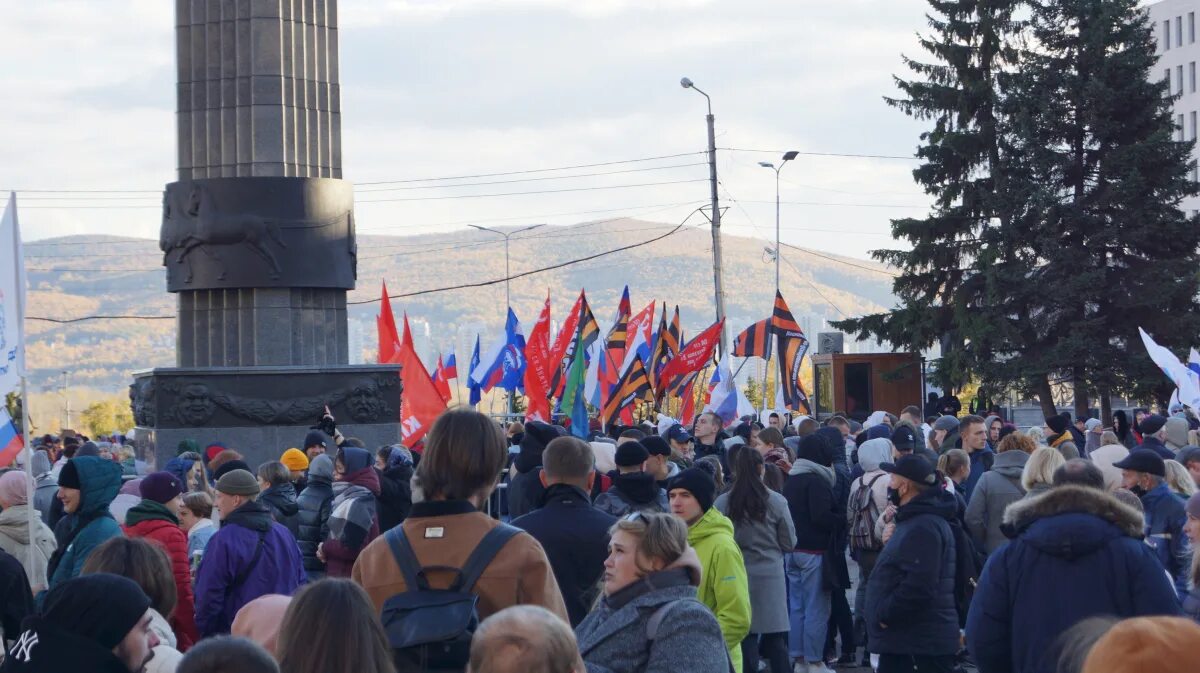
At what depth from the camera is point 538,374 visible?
21.5 metres

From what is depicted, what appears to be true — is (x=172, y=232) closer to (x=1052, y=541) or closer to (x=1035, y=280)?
(x=1052, y=541)

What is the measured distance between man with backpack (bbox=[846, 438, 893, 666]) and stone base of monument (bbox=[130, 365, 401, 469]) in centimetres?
687

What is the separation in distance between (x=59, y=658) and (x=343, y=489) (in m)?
5.00

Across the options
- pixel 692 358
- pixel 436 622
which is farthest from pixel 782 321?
pixel 436 622

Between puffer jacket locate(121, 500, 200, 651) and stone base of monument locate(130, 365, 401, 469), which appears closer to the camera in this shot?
puffer jacket locate(121, 500, 200, 651)

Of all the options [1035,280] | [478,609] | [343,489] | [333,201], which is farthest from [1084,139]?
[478,609]

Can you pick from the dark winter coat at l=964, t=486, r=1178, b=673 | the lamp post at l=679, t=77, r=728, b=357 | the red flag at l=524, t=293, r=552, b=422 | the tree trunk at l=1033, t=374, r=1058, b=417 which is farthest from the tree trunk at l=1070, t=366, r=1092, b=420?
the dark winter coat at l=964, t=486, r=1178, b=673

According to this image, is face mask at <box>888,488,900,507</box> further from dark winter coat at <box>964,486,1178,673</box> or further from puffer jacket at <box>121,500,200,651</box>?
puffer jacket at <box>121,500,200,651</box>

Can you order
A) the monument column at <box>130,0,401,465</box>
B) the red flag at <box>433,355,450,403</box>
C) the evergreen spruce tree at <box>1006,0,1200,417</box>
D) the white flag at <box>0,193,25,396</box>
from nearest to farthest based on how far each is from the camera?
the white flag at <box>0,193,25,396</box> < the monument column at <box>130,0,401,465</box> < the red flag at <box>433,355,450,403</box> < the evergreen spruce tree at <box>1006,0,1200,417</box>

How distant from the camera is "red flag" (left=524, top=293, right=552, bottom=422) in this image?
20672 mm

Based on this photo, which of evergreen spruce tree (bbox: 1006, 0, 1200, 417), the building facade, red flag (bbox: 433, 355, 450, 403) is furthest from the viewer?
the building facade

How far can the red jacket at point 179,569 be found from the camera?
7.66 metres

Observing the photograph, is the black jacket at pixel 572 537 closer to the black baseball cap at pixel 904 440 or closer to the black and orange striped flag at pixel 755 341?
the black baseball cap at pixel 904 440

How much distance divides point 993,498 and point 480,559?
6.00 metres
